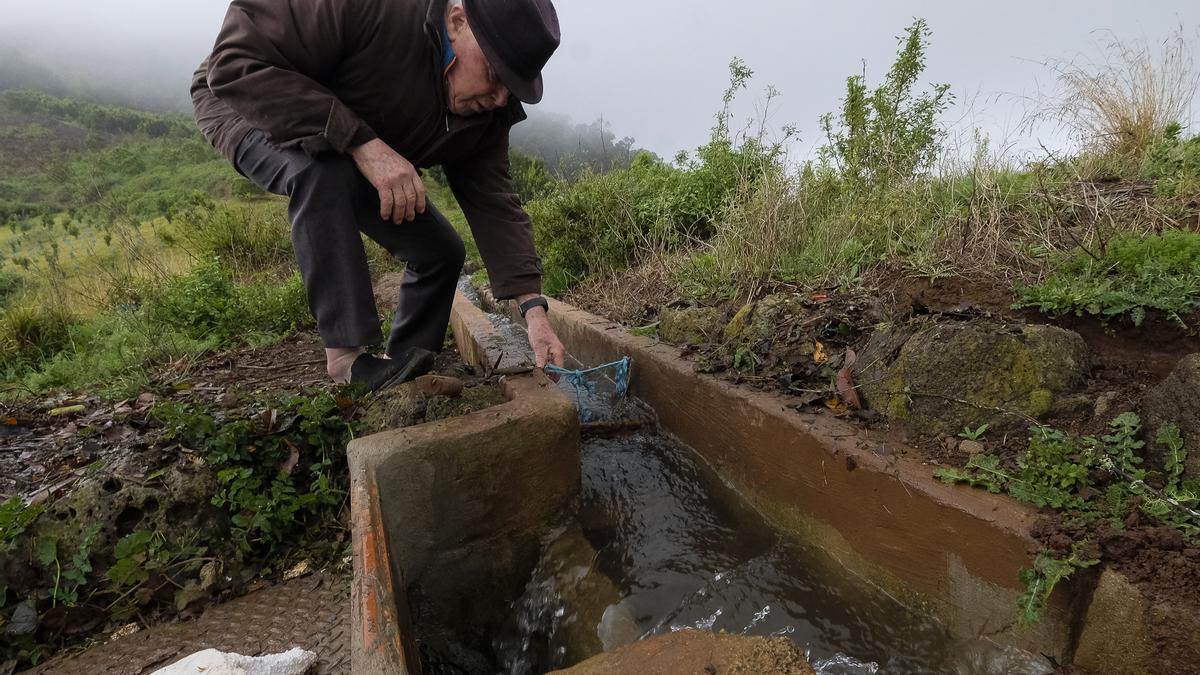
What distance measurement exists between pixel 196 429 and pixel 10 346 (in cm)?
503

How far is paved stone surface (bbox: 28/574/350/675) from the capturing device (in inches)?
49.5

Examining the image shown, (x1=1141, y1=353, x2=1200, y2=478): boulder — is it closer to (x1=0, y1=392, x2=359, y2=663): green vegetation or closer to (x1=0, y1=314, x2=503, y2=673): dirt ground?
(x1=0, y1=314, x2=503, y2=673): dirt ground

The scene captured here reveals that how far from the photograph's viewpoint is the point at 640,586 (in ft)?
5.29

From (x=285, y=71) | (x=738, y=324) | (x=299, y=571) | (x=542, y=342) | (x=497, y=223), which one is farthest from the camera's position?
(x=738, y=324)

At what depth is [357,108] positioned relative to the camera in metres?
1.91

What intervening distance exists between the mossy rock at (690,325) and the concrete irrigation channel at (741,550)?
59cm

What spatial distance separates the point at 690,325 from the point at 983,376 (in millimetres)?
1412

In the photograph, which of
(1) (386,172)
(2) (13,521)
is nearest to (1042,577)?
(1) (386,172)

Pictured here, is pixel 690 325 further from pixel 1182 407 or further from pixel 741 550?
pixel 1182 407

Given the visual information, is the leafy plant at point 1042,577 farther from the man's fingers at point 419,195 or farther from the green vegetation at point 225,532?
the man's fingers at point 419,195

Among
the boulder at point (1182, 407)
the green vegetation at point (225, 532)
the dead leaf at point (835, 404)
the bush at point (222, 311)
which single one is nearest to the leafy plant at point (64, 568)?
the green vegetation at point (225, 532)

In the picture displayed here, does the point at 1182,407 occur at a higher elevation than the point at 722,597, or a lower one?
higher

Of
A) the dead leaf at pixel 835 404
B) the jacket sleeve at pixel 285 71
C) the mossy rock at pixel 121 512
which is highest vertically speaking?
the jacket sleeve at pixel 285 71

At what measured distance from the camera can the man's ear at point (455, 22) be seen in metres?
1.81
